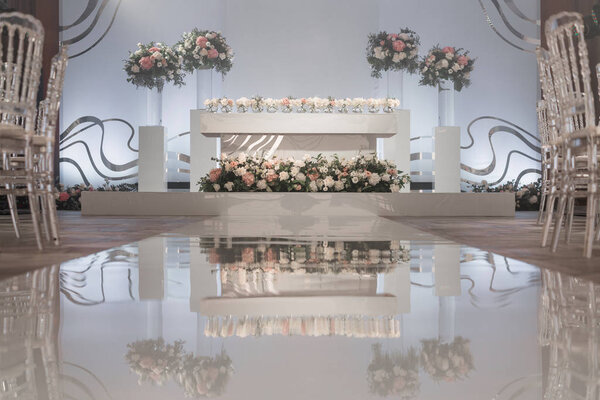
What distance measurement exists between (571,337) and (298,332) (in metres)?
0.44

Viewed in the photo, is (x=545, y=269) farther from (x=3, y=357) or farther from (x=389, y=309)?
(x=3, y=357)

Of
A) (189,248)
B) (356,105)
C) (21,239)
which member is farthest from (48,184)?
(356,105)

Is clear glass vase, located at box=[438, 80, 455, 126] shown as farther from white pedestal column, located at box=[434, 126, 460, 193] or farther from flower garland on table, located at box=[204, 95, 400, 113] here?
flower garland on table, located at box=[204, 95, 400, 113]

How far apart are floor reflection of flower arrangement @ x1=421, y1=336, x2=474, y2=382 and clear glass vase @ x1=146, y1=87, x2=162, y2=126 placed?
683cm

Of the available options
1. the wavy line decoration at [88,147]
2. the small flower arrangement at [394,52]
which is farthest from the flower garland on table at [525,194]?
the wavy line decoration at [88,147]

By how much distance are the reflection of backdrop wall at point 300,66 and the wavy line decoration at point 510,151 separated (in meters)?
0.02

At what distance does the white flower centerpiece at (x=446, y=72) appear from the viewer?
23.6 feet

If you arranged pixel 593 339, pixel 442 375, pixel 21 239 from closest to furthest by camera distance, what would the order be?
pixel 442 375 < pixel 593 339 < pixel 21 239

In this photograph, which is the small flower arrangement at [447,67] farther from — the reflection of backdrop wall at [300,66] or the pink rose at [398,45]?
the reflection of backdrop wall at [300,66]

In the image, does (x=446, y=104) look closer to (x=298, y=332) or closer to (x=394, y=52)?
(x=394, y=52)

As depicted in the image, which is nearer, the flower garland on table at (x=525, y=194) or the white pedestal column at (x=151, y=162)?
the white pedestal column at (x=151, y=162)

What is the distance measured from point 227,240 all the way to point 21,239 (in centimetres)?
103

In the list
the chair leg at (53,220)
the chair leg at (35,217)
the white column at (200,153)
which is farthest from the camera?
the white column at (200,153)

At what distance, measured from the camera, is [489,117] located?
1008cm
